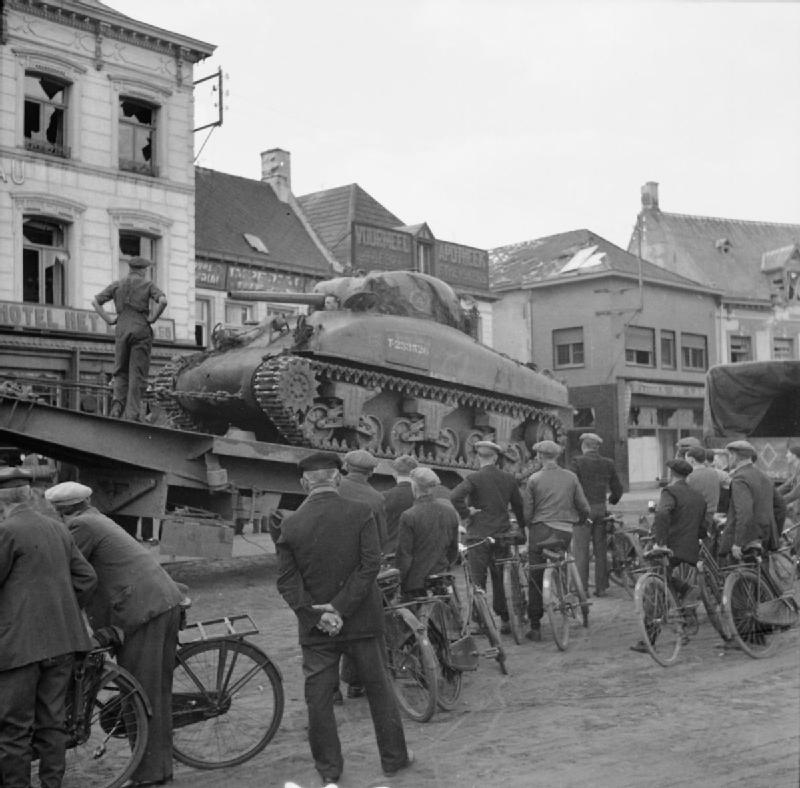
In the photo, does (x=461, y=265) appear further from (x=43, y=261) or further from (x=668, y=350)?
(x=43, y=261)

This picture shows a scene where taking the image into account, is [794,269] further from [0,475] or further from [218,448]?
[0,475]

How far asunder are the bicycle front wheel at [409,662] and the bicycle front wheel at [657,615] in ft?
6.78

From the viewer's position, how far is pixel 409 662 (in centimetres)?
748

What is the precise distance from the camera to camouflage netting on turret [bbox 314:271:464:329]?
15875 millimetres

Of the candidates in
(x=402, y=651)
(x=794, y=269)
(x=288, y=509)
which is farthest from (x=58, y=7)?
(x=794, y=269)

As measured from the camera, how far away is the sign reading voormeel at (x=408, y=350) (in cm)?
1576

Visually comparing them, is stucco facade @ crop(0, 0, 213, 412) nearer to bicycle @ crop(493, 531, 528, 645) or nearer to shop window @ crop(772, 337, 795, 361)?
bicycle @ crop(493, 531, 528, 645)

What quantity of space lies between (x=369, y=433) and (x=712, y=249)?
3459 centimetres

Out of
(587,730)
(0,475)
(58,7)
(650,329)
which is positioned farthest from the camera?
(650,329)

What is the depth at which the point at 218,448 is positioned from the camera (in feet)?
40.6

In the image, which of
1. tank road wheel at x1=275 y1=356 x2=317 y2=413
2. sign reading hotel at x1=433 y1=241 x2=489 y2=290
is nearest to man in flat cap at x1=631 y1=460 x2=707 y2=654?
tank road wheel at x1=275 y1=356 x2=317 y2=413

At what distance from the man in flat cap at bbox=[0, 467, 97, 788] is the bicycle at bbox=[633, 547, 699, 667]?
4.60 meters

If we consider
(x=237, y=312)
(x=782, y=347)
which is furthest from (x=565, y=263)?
(x=237, y=312)

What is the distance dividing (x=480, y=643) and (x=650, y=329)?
31.8 m
